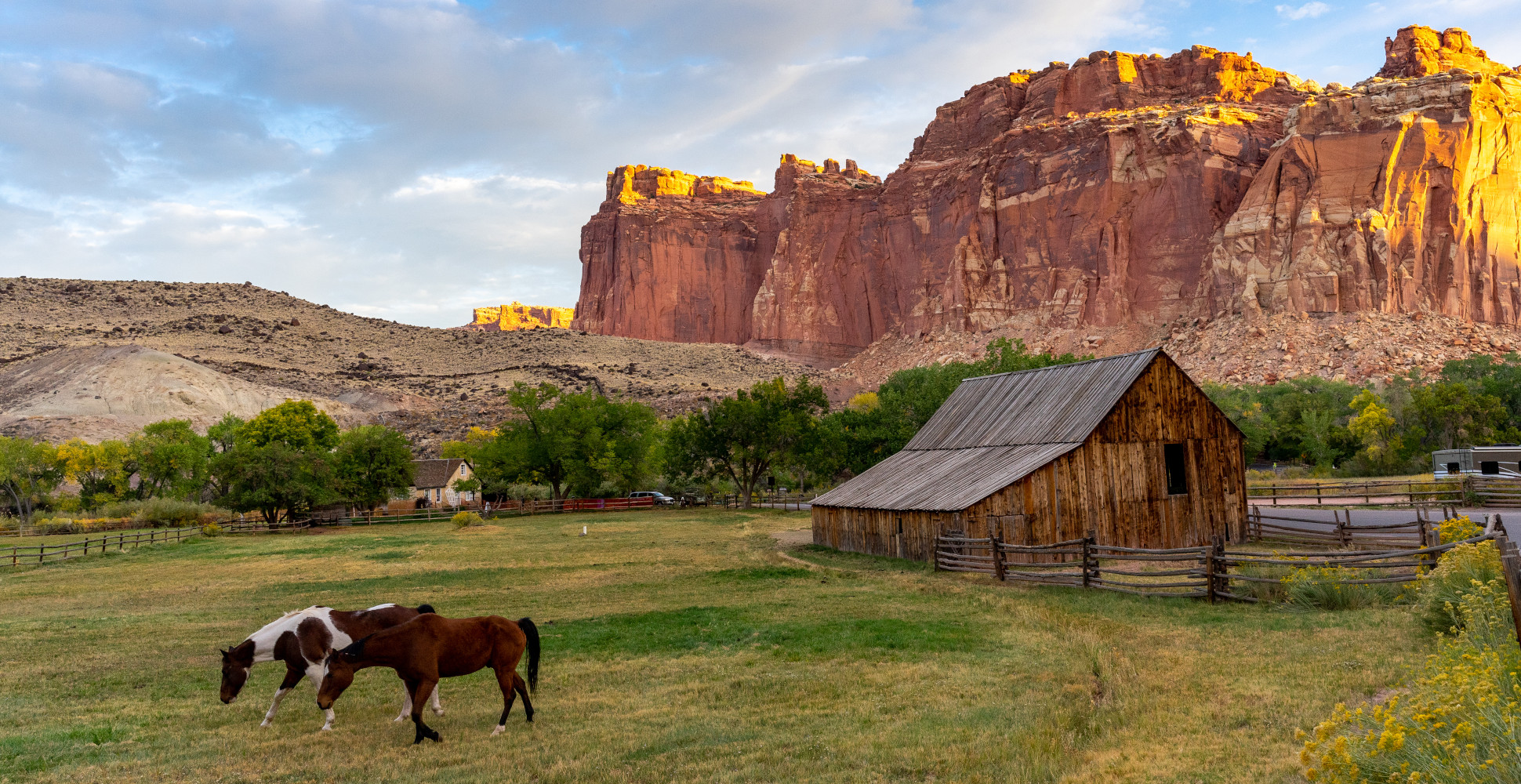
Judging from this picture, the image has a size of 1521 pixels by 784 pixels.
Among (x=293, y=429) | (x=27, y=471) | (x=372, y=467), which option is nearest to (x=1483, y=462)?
(x=372, y=467)

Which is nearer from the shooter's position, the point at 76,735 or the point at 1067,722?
the point at 1067,722

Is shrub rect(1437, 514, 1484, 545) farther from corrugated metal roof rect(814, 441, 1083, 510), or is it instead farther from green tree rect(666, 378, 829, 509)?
green tree rect(666, 378, 829, 509)

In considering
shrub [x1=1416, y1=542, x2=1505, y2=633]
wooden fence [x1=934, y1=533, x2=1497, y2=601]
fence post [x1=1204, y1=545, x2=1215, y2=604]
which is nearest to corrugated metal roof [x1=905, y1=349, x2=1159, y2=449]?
wooden fence [x1=934, y1=533, x2=1497, y2=601]

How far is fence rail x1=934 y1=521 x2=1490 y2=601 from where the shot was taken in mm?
14219

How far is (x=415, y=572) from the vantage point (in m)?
23.5

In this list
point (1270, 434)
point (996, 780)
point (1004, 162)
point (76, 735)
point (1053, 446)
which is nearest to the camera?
point (996, 780)

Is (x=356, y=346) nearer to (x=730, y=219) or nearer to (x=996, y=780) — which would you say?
(x=730, y=219)

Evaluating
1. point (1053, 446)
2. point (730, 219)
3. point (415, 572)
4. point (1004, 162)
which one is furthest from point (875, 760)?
point (730, 219)

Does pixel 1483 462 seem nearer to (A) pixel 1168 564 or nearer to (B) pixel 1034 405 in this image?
(B) pixel 1034 405

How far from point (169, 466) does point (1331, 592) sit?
64.9 meters

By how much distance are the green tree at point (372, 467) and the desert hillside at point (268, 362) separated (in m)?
25.3

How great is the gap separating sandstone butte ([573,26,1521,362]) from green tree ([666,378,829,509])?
51.4 meters

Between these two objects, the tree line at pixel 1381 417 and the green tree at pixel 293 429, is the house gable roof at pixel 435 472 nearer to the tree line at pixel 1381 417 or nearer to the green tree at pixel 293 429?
the green tree at pixel 293 429

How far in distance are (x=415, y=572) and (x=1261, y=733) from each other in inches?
819
